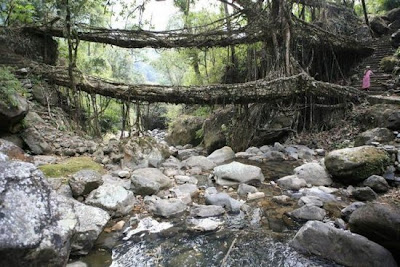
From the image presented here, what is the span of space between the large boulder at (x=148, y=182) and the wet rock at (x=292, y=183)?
1973 mm

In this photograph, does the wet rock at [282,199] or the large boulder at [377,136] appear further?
the large boulder at [377,136]

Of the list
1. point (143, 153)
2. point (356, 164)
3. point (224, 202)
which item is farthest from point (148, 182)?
point (356, 164)

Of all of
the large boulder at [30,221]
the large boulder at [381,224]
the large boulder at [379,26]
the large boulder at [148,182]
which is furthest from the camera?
the large boulder at [379,26]

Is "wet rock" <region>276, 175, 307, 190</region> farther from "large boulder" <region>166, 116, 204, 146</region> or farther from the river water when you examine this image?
"large boulder" <region>166, 116, 204, 146</region>

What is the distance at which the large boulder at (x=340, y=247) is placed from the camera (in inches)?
96.3

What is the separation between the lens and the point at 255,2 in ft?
28.8

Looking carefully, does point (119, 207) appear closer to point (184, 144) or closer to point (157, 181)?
point (157, 181)

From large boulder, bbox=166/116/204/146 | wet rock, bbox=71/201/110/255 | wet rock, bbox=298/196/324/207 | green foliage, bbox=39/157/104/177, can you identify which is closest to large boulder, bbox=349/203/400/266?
wet rock, bbox=298/196/324/207

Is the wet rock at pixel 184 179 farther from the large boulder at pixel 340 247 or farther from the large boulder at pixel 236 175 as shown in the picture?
the large boulder at pixel 340 247

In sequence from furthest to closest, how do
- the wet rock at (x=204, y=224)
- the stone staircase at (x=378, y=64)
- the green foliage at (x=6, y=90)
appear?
the stone staircase at (x=378, y=64) → the green foliage at (x=6, y=90) → the wet rock at (x=204, y=224)

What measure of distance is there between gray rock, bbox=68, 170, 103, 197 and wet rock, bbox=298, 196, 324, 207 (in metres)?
2.94

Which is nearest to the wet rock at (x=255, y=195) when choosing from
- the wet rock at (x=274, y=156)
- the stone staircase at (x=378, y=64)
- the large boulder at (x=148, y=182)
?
the large boulder at (x=148, y=182)

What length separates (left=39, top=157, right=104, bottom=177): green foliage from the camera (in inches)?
175

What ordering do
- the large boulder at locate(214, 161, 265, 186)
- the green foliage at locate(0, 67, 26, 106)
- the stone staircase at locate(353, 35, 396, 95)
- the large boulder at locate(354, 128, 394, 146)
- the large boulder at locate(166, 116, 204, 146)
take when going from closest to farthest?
the green foliage at locate(0, 67, 26, 106)
the large boulder at locate(214, 161, 265, 186)
the large boulder at locate(354, 128, 394, 146)
the stone staircase at locate(353, 35, 396, 95)
the large boulder at locate(166, 116, 204, 146)
